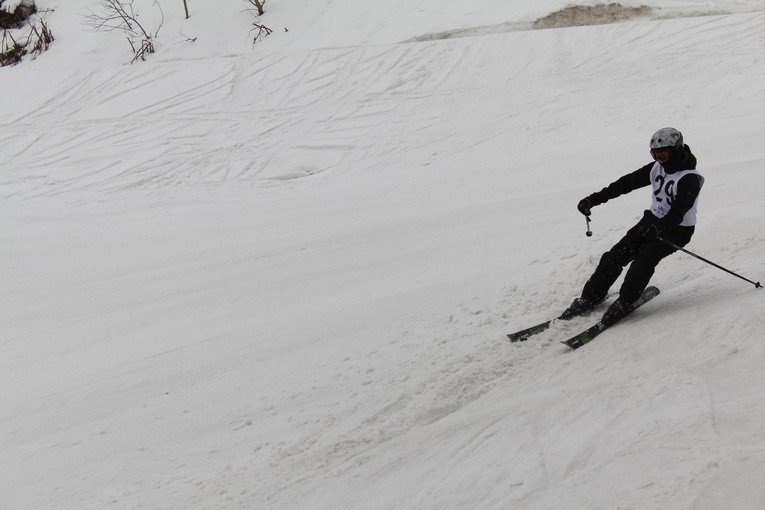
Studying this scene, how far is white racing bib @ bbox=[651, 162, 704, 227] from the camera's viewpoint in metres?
5.57

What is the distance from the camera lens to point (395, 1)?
18828 millimetres

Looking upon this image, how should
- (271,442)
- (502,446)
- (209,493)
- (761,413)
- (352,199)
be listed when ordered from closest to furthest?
(761,413) → (502,446) → (209,493) → (271,442) → (352,199)

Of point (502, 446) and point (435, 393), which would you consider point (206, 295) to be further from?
point (502, 446)

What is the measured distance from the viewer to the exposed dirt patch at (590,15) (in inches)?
664

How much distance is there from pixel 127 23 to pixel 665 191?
16.8m

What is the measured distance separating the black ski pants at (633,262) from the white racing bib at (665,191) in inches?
3.8

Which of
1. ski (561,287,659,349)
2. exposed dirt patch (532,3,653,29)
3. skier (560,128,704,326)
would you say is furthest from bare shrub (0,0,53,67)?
ski (561,287,659,349)

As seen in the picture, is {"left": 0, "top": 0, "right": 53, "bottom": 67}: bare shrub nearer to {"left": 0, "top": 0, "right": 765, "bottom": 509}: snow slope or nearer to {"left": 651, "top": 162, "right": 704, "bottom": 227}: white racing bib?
{"left": 0, "top": 0, "right": 765, "bottom": 509}: snow slope

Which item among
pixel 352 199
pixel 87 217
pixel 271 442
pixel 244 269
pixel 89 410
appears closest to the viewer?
pixel 271 442

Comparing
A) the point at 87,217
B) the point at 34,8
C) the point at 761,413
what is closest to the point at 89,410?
the point at 761,413

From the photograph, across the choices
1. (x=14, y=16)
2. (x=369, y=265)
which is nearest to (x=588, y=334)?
(x=369, y=265)

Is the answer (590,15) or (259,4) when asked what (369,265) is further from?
(259,4)

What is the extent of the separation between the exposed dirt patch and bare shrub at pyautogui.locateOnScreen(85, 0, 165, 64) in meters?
9.69

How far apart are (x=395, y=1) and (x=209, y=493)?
635 inches
